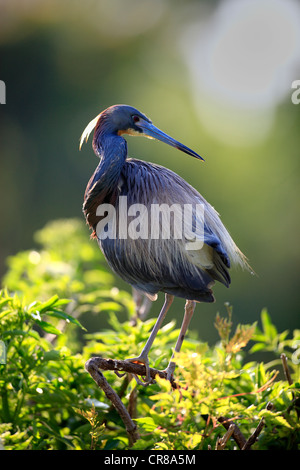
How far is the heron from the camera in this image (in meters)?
1.14

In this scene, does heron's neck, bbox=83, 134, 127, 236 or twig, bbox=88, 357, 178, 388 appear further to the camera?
heron's neck, bbox=83, 134, 127, 236

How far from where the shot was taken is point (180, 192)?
1.20 meters

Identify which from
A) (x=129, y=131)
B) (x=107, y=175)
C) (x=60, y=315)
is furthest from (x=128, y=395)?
(x=129, y=131)

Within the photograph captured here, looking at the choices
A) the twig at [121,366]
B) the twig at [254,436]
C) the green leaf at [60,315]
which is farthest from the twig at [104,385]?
the twig at [254,436]

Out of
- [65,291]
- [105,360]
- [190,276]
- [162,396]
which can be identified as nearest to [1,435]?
[105,360]

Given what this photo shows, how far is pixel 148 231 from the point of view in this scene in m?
1.18

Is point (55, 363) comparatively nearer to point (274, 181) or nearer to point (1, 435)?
point (1, 435)

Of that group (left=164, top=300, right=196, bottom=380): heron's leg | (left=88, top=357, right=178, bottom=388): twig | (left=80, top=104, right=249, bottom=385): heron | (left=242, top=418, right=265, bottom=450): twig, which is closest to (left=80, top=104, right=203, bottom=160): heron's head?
(left=80, top=104, right=249, bottom=385): heron

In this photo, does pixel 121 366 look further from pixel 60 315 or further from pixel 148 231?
pixel 148 231

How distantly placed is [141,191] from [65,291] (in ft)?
2.03

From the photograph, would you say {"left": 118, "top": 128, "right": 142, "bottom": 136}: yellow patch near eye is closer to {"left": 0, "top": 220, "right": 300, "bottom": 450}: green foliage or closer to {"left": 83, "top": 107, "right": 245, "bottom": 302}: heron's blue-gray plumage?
{"left": 83, "top": 107, "right": 245, "bottom": 302}: heron's blue-gray plumage

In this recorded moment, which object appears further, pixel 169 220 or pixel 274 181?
pixel 274 181

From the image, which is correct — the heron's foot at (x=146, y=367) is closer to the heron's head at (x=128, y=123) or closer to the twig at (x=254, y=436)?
the twig at (x=254, y=436)

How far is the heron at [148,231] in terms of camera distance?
1.14 m
